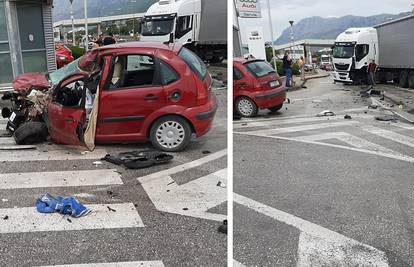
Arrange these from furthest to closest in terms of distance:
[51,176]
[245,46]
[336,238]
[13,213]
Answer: [51,176] → [13,213] → [336,238] → [245,46]

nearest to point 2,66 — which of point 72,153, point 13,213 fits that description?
point 72,153

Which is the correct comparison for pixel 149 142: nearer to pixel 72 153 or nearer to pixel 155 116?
pixel 155 116

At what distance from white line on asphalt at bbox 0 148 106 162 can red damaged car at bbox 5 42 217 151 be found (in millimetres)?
136

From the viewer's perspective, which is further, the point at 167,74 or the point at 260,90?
the point at 167,74

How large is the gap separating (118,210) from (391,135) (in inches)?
62.1

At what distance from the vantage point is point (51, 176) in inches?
129

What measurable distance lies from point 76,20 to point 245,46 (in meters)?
1.80

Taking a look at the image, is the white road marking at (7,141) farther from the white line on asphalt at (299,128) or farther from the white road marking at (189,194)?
the white line on asphalt at (299,128)

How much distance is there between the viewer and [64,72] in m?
4.15

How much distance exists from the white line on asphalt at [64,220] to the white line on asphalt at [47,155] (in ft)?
3.80

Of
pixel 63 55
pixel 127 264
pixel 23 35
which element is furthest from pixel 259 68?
pixel 23 35

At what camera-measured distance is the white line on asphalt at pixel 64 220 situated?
2387mm

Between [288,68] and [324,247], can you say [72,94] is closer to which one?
[288,68]

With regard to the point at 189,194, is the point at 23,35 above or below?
above
